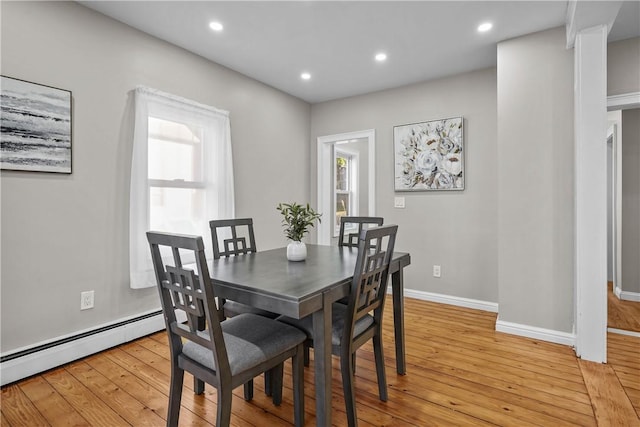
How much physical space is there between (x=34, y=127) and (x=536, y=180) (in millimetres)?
3821

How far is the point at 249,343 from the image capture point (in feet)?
5.16

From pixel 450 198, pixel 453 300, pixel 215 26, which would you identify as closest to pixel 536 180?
pixel 450 198

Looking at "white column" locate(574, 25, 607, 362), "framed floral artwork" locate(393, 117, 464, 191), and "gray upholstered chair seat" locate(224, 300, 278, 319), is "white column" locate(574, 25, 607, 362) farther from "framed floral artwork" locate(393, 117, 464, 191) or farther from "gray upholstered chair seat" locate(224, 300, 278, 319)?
"gray upholstered chair seat" locate(224, 300, 278, 319)

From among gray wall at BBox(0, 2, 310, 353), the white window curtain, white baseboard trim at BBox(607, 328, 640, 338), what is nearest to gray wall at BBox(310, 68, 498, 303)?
white baseboard trim at BBox(607, 328, 640, 338)

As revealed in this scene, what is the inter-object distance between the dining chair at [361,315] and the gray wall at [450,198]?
2141 mm

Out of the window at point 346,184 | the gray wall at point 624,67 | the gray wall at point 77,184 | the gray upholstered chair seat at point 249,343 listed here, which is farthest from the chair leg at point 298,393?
the window at point 346,184

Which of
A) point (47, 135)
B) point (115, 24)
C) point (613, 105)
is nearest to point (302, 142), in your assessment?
point (115, 24)

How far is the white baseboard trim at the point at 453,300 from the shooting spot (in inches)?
141

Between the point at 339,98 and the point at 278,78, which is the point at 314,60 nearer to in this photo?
the point at 278,78

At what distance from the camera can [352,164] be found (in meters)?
6.05

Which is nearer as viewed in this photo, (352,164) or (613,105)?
(613,105)

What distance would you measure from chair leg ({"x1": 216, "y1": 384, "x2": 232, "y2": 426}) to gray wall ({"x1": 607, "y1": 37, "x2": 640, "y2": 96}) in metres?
3.58

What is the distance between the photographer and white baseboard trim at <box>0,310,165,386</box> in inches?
84.8

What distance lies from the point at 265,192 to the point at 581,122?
10.2 feet
